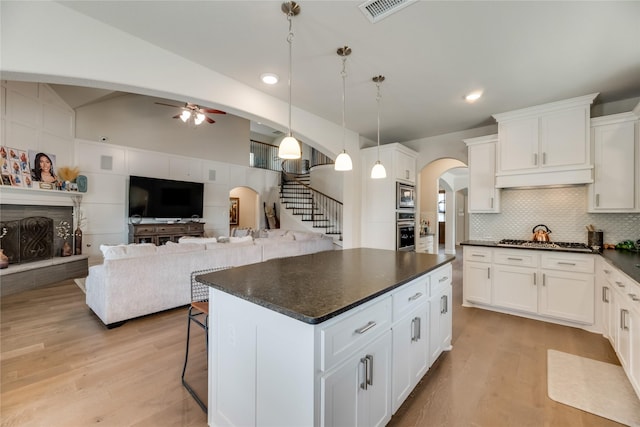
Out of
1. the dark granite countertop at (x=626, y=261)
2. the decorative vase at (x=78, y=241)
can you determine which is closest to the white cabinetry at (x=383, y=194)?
the dark granite countertop at (x=626, y=261)

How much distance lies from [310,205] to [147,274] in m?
5.77

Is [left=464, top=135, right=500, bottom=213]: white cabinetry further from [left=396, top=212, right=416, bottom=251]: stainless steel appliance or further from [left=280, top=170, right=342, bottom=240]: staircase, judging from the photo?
[left=280, top=170, right=342, bottom=240]: staircase

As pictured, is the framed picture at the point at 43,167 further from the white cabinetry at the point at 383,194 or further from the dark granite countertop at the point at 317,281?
the white cabinetry at the point at 383,194

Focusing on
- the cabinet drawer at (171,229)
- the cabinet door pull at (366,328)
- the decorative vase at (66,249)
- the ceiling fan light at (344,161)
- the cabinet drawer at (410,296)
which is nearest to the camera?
the cabinet door pull at (366,328)

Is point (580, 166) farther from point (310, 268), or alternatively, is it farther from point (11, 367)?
point (11, 367)

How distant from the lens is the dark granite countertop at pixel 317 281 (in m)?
1.21

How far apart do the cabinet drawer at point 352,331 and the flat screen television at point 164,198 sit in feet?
22.2

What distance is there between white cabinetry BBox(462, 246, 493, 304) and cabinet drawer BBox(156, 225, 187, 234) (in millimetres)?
6586

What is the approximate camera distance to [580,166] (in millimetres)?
3262

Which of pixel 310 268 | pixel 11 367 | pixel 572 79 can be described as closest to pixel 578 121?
pixel 572 79

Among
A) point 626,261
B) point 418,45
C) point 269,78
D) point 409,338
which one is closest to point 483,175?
point 626,261

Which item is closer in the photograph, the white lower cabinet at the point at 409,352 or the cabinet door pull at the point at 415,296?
the white lower cabinet at the point at 409,352

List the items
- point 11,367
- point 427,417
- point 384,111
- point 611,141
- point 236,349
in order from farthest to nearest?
point 384,111 → point 611,141 → point 11,367 → point 427,417 → point 236,349

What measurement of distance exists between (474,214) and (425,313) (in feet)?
9.84
